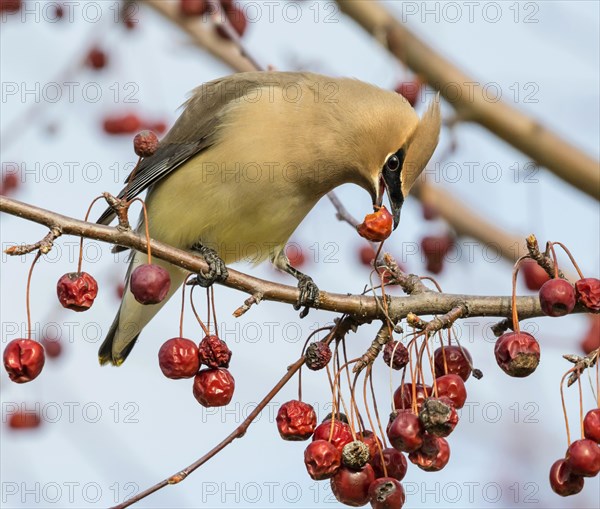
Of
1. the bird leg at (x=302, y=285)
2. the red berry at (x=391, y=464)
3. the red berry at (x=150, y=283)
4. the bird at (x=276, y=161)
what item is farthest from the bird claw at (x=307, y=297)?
the red berry at (x=391, y=464)

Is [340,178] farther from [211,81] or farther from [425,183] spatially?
[211,81]

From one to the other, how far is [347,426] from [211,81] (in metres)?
3.09

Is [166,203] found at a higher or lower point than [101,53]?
lower

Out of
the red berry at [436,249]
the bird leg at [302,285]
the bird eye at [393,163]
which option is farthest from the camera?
the red berry at [436,249]

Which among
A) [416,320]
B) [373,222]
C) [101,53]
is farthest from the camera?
[101,53]

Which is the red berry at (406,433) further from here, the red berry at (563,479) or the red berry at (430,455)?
the red berry at (563,479)

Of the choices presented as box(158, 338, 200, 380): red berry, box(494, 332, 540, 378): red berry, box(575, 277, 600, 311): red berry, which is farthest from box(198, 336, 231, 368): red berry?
box(575, 277, 600, 311): red berry

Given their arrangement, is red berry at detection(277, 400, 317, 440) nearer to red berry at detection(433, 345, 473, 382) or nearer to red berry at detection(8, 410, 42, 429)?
red berry at detection(433, 345, 473, 382)

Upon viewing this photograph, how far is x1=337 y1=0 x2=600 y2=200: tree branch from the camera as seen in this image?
477cm

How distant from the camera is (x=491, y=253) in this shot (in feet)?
17.6

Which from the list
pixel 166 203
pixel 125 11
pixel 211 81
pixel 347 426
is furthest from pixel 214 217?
pixel 347 426

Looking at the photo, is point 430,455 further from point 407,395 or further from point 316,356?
point 316,356

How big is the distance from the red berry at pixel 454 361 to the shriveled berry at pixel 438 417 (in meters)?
0.51

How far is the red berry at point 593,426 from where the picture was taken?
312 cm
